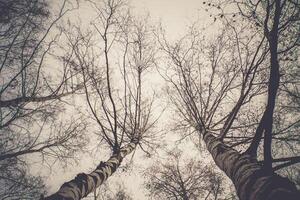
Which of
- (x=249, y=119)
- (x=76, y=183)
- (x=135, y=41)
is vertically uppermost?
(x=135, y=41)

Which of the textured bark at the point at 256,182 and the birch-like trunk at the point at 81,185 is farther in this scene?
the birch-like trunk at the point at 81,185

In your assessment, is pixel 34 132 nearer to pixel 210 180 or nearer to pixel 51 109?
pixel 51 109

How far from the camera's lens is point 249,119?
681 centimetres

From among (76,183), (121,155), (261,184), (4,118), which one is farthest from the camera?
(4,118)

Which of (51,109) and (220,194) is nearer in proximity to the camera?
(51,109)

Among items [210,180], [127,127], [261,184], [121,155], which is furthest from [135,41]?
[210,180]

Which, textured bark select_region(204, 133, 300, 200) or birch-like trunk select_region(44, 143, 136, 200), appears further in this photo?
birch-like trunk select_region(44, 143, 136, 200)

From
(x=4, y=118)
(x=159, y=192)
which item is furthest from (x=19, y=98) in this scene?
(x=159, y=192)

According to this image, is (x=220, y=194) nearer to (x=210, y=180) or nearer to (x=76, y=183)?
(x=210, y=180)

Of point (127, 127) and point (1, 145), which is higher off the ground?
point (127, 127)

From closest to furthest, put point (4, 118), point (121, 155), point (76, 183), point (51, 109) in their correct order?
1. point (76, 183)
2. point (121, 155)
3. point (4, 118)
4. point (51, 109)

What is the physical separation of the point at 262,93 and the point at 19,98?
23.4 ft

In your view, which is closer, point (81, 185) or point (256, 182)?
point (256, 182)

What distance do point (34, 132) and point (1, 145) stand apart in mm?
1005
